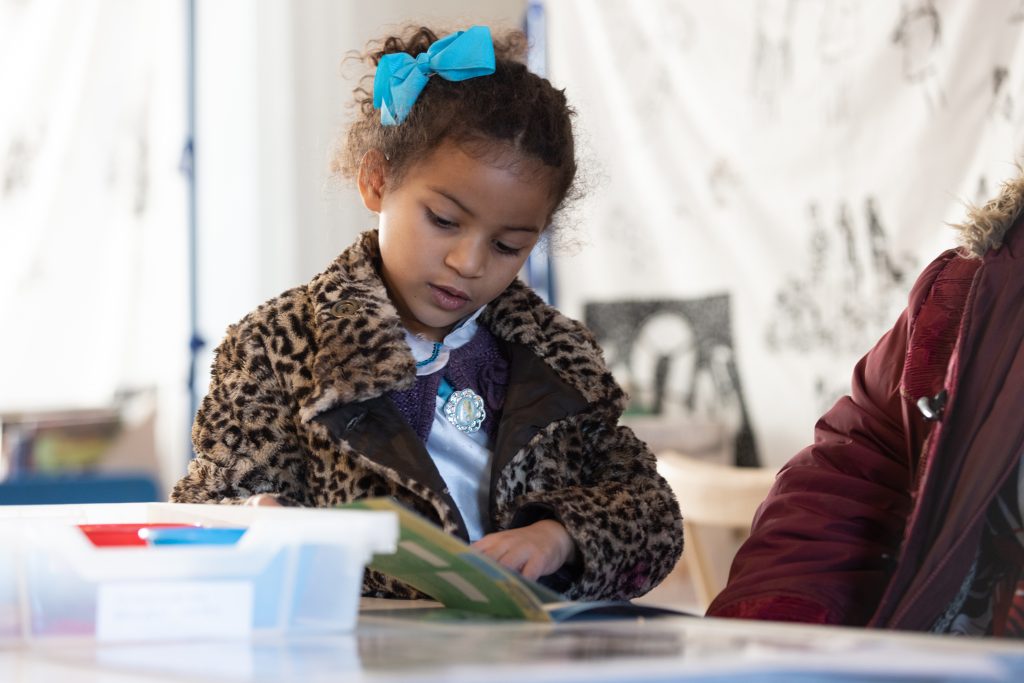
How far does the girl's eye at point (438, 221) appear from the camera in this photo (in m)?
1.30

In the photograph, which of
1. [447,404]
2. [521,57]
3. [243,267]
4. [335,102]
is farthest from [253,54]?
[447,404]

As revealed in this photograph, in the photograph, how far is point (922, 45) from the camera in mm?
2635

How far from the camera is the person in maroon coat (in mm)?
1029

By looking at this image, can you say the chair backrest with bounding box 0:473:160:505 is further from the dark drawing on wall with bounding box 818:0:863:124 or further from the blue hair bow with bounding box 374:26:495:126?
the dark drawing on wall with bounding box 818:0:863:124

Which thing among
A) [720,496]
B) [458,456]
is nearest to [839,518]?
[458,456]

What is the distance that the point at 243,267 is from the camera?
12.4 ft

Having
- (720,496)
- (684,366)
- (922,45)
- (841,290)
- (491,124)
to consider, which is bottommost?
(720,496)

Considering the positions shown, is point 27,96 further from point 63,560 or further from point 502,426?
point 63,560

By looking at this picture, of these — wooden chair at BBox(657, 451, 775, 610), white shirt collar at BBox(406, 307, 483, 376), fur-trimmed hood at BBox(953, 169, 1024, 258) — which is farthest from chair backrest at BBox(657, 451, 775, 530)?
fur-trimmed hood at BBox(953, 169, 1024, 258)

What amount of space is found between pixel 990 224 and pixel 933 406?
18 centimetres

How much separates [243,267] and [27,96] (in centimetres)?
76

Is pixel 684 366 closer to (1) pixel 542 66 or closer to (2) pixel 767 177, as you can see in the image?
(2) pixel 767 177

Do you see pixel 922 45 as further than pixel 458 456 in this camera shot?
Yes

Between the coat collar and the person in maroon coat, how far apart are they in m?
0.27
